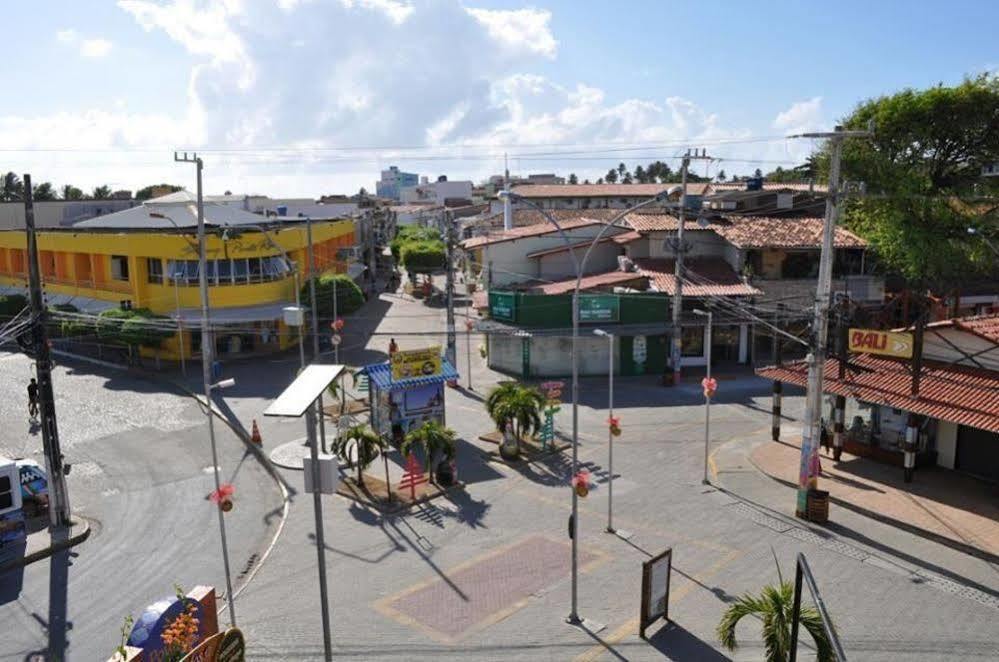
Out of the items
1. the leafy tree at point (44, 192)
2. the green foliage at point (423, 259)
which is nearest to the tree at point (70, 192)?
the leafy tree at point (44, 192)

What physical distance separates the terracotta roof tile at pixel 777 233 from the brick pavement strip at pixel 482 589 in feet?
83.4

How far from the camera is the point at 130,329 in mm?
36875

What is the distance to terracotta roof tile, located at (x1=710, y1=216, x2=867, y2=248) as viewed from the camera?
39969 mm

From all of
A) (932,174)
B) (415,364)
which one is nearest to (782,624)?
(415,364)

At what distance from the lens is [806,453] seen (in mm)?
20234

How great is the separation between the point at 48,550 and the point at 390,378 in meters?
11.0

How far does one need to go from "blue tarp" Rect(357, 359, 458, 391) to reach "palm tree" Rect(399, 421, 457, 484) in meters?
3.65

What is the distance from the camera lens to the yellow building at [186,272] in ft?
129

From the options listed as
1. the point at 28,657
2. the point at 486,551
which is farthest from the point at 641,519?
the point at 28,657

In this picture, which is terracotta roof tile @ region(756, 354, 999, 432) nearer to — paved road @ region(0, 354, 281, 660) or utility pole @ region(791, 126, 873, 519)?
utility pole @ region(791, 126, 873, 519)

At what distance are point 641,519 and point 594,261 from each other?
2396 cm

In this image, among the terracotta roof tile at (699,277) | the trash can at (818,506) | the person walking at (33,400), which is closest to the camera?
the trash can at (818,506)

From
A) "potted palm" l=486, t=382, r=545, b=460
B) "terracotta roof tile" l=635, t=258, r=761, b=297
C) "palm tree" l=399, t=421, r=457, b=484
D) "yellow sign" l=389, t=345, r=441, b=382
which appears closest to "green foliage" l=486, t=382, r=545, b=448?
"potted palm" l=486, t=382, r=545, b=460

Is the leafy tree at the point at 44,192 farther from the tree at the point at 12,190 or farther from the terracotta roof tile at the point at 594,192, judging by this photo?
the terracotta roof tile at the point at 594,192
